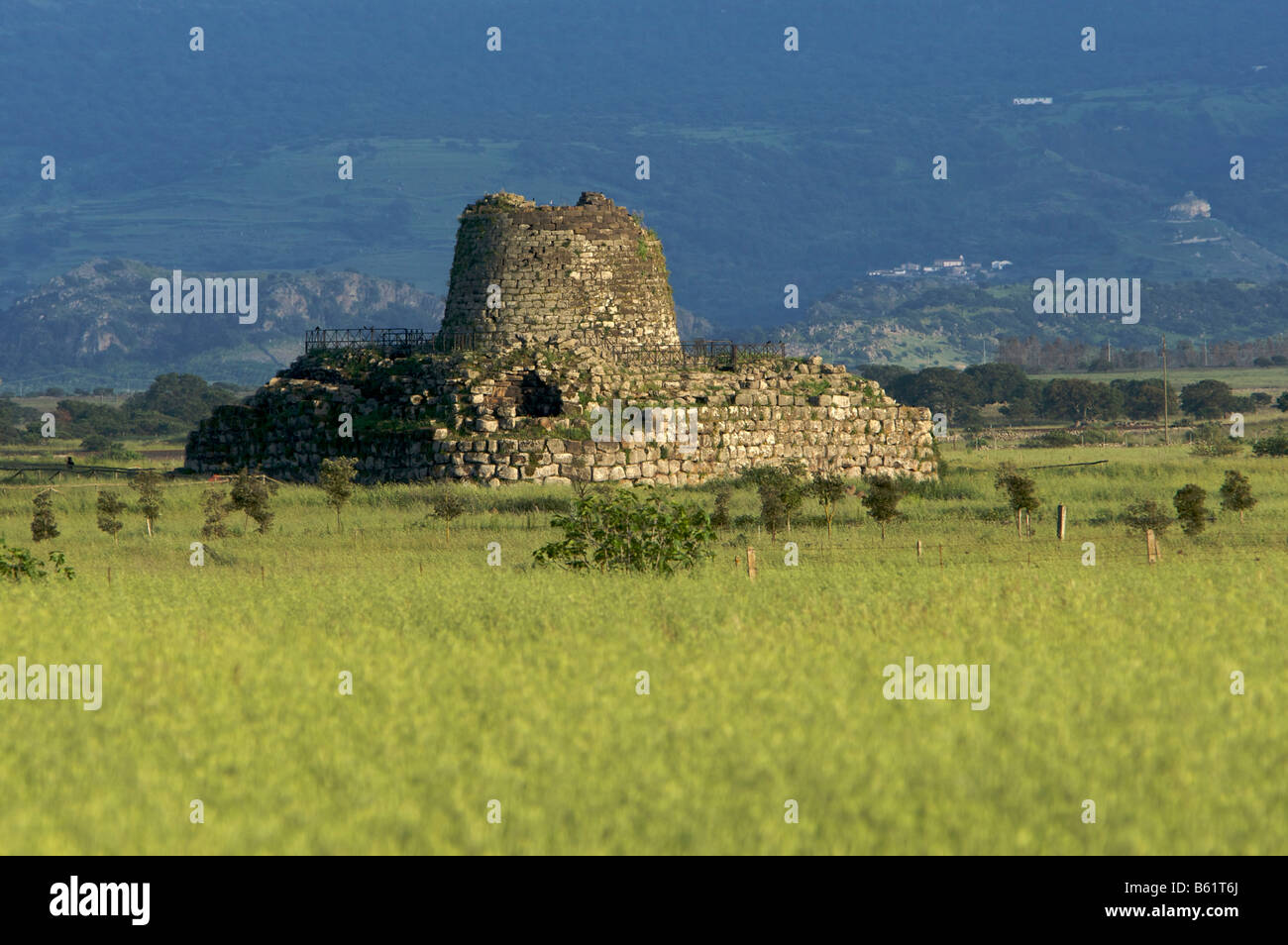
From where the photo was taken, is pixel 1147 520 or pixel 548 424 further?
pixel 548 424

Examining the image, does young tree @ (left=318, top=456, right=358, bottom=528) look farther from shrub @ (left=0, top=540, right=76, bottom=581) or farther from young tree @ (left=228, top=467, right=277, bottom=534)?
shrub @ (left=0, top=540, right=76, bottom=581)

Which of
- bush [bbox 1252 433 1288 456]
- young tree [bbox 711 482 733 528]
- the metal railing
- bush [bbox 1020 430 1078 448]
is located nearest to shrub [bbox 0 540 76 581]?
young tree [bbox 711 482 733 528]

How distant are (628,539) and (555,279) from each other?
2038cm

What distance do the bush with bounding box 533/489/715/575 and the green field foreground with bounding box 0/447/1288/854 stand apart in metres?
1.07

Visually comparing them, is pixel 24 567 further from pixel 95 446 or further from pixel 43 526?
pixel 95 446

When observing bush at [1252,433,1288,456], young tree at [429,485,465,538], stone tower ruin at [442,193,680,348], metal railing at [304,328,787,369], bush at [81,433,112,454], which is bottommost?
young tree at [429,485,465,538]

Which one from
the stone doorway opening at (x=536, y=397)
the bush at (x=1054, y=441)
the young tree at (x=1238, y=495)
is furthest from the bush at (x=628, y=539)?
the bush at (x=1054, y=441)

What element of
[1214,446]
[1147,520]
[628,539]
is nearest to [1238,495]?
[1147,520]

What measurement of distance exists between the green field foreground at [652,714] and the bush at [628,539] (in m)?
1.07

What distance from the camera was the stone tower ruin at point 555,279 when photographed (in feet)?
146

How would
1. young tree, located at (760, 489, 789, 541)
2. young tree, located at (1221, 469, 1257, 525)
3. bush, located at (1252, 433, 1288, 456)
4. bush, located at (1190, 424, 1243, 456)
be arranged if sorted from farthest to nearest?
bush, located at (1190, 424, 1243, 456)
bush, located at (1252, 433, 1288, 456)
young tree, located at (1221, 469, 1257, 525)
young tree, located at (760, 489, 789, 541)

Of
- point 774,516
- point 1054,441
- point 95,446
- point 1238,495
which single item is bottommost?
point 774,516

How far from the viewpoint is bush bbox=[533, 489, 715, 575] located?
24781mm

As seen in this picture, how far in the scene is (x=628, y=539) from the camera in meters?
25.3
